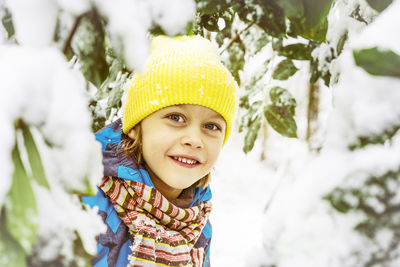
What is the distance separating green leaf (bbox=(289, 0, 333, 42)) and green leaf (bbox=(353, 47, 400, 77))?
6cm

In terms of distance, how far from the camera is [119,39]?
212 millimetres

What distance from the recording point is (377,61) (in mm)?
221

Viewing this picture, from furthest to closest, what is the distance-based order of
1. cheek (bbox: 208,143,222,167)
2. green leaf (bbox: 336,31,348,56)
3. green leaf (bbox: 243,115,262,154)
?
1. cheek (bbox: 208,143,222,167)
2. green leaf (bbox: 243,115,262,154)
3. green leaf (bbox: 336,31,348,56)

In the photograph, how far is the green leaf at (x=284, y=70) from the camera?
646mm

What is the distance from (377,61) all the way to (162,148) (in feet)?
2.24

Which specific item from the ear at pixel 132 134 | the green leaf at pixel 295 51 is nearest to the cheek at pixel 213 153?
the ear at pixel 132 134

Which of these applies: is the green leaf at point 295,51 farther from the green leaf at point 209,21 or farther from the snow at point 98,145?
the snow at point 98,145

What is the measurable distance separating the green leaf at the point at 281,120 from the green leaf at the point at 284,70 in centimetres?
6

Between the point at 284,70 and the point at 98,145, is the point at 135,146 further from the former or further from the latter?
the point at 98,145

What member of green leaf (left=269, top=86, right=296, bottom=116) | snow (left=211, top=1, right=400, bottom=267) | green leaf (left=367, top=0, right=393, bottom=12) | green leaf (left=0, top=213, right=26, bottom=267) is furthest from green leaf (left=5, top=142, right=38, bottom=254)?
green leaf (left=269, top=86, right=296, bottom=116)

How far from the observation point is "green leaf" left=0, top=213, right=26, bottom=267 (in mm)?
191

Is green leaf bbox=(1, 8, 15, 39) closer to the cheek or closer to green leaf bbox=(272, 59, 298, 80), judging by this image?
green leaf bbox=(272, 59, 298, 80)

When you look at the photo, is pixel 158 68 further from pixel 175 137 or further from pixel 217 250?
pixel 217 250

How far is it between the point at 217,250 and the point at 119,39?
2.43 metres
